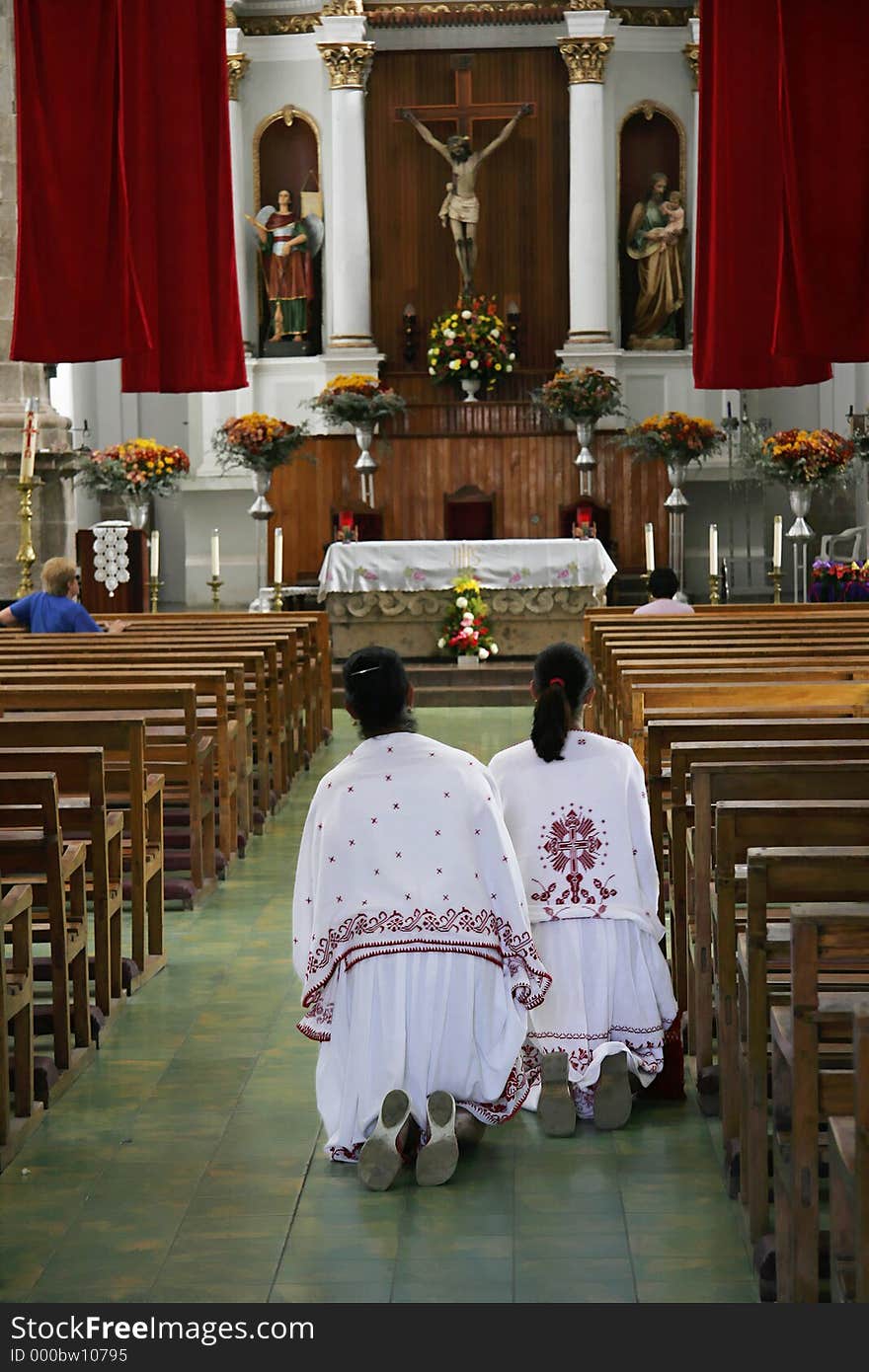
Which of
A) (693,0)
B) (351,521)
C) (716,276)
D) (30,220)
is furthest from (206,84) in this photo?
(693,0)

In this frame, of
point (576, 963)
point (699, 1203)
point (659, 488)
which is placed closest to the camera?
point (699, 1203)

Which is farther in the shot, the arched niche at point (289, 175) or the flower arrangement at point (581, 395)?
the arched niche at point (289, 175)

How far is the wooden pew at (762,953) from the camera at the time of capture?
12.1ft

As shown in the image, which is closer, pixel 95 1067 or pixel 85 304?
pixel 95 1067

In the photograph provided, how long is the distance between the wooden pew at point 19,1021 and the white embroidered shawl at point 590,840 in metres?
1.29

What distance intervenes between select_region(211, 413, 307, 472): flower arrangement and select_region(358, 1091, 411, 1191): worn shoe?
12.1 metres

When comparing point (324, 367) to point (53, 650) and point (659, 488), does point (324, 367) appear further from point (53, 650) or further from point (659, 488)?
point (53, 650)

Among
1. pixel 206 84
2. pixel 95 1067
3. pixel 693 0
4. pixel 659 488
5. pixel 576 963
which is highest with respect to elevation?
pixel 693 0

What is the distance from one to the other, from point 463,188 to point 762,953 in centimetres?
1650

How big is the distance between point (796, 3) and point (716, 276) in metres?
1.27

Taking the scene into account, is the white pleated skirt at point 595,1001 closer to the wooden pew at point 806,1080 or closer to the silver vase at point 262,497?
the wooden pew at point 806,1080

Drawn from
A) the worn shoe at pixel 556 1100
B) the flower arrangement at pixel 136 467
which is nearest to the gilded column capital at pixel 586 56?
the flower arrangement at pixel 136 467

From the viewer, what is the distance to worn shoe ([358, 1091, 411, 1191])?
14.2 ft

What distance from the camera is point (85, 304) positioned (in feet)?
27.3
